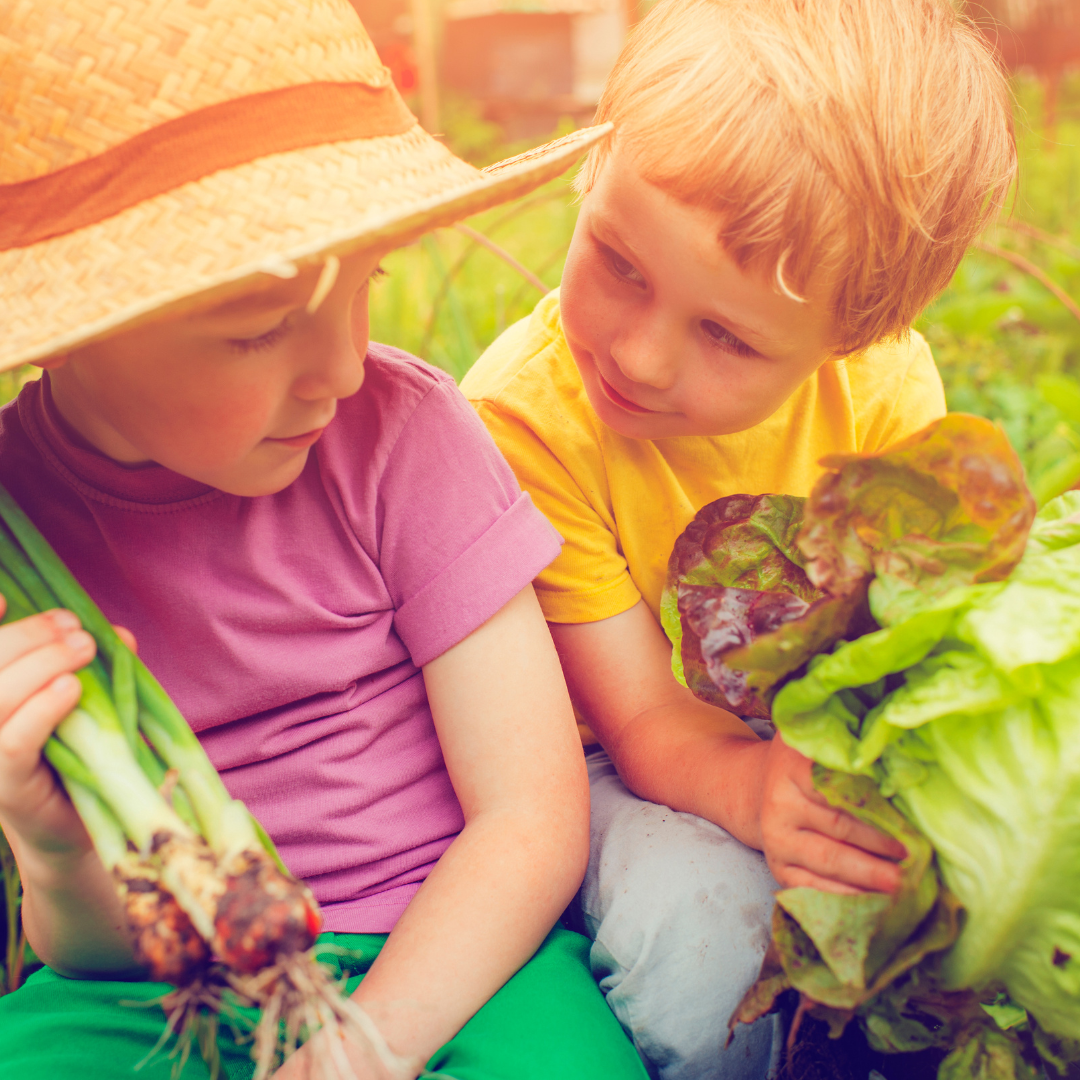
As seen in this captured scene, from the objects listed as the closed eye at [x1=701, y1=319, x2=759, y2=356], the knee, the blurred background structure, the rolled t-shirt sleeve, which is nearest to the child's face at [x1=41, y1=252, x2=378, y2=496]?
the rolled t-shirt sleeve

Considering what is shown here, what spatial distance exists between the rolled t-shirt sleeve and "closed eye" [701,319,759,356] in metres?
0.30

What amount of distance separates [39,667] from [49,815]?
14 centimetres

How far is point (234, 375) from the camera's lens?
32.9 inches

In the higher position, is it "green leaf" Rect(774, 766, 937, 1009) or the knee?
"green leaf" Rect(774, 766, 937, 1009)

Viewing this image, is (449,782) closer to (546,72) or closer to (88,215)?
→ (88,215)

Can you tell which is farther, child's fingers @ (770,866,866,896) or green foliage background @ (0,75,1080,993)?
green foliage background @ (0,75,1080,993)

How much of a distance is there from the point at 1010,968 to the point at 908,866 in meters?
0.16

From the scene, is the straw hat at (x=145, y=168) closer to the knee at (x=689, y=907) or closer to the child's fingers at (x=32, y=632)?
the child's fingers at (x=32, y=632)

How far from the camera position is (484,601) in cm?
110

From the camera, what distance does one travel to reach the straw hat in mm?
762

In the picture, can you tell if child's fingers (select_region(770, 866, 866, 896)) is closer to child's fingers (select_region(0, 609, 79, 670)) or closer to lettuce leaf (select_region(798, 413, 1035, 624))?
lettuce leaf (select_region(798, 413, 1035, 624))

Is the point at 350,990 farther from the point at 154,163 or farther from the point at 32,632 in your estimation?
the point at 154,163

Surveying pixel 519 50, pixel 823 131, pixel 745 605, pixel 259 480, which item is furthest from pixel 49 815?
pixel 519 50

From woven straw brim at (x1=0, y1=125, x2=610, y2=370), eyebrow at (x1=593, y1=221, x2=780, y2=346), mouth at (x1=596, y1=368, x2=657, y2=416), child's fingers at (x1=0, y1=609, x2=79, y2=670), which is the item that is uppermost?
woven straw brim at (x1=0, y1=125, x2=610, y2=370)
